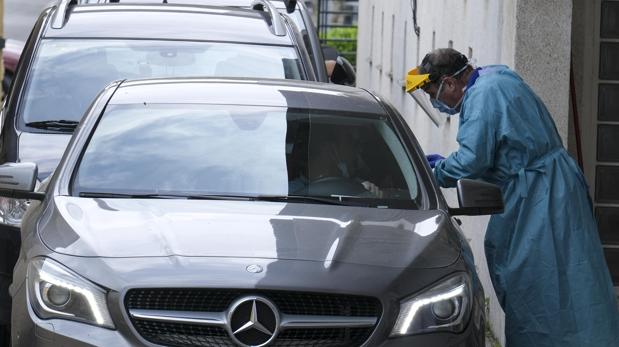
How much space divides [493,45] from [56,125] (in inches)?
120

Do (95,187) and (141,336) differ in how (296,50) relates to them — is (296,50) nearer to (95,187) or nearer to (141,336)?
(95,187)

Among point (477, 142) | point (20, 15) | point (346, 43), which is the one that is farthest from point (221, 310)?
point (346, 43)

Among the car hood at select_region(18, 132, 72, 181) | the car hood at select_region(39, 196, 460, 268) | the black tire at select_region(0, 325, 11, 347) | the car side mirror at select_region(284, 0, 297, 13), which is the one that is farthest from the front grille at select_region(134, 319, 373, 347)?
the car side mirror at select_region(284, 0, 297, 13)

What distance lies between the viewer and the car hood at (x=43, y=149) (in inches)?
302

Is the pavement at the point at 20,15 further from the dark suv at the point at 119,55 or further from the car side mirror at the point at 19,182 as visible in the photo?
the car side mirror at the point at 19,182

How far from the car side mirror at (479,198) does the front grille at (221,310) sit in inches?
45.6

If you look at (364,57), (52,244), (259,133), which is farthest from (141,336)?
(364,57)

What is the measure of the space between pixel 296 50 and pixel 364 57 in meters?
16.7

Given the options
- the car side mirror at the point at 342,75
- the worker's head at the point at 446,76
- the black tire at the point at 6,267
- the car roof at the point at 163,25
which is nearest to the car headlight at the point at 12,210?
the black tire at the point at 6,267

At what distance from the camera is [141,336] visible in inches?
201

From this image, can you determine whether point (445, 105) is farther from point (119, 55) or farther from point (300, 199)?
point (119, 55)

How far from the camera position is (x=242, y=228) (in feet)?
18.3

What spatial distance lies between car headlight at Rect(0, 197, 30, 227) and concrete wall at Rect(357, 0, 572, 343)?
123 inches

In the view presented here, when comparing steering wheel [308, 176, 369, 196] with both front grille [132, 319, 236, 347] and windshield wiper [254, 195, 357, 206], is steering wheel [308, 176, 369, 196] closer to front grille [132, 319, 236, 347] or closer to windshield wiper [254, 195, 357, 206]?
windshield wiper [254, 195, 357, 206]
